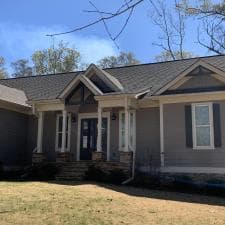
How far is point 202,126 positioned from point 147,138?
9.15 ft

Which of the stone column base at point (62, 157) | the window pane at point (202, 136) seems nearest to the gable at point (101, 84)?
the stone column base at point (62, 157)

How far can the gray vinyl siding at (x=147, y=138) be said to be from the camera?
1698cm

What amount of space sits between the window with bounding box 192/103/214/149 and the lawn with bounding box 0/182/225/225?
3.25m

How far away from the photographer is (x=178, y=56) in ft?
112

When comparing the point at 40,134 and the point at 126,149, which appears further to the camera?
the point at 40,134

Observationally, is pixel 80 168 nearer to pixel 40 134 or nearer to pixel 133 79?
pixel 40 134

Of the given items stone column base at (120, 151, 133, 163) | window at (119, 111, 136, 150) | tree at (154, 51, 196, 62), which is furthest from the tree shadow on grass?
tree at (154, 51, 196, 62)

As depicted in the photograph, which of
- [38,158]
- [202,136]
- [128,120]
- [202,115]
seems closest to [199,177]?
[202,136]

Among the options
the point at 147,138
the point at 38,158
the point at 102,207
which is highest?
the point at 147,138

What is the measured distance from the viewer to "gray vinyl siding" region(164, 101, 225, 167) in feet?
50.0

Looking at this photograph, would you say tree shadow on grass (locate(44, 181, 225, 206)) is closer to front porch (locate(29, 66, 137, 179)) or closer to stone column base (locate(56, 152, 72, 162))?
front porch (locate(29, 66, 137, 179))

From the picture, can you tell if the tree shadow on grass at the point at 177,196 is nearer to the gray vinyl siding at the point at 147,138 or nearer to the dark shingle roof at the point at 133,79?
the gray vinyl siding at the point at 147,138

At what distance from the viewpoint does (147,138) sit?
1730 centimetres

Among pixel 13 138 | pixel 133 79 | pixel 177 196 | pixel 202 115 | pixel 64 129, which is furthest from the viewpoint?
pixel 133 79
